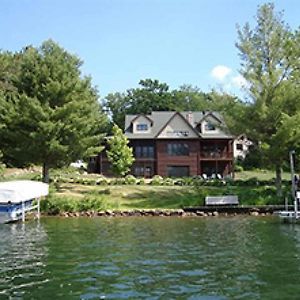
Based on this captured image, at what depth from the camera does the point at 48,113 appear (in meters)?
41.4

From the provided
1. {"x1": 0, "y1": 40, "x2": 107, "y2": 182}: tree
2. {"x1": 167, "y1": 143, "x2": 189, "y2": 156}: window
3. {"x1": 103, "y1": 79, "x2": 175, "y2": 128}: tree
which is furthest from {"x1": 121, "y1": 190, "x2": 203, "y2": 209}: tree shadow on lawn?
{"x1": 103, "y1": 79, "x2": 175, "y2": 128}: tree

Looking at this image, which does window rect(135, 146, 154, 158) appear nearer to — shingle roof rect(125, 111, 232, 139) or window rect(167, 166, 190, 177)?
shingle roof rect(125, 111, 232, 139)

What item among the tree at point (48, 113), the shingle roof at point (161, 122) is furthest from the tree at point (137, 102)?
the tree at point (48, 113)

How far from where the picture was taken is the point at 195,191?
44.6 meters

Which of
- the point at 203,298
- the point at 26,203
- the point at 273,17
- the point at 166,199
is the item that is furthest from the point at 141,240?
the point at 273,17

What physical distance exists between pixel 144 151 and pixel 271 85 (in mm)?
25125

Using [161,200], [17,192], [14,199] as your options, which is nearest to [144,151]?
[161,200]

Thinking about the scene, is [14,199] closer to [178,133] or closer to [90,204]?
[90,204]

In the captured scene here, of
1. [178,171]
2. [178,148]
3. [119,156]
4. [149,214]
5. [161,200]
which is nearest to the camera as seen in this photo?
[149,214]

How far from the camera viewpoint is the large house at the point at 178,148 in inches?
2511

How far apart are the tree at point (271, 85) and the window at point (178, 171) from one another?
20.8 meters

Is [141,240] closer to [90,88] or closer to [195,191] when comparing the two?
[195,191]

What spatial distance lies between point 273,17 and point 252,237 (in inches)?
1041

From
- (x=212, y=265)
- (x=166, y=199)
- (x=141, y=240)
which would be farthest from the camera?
(x=166, y=199)
